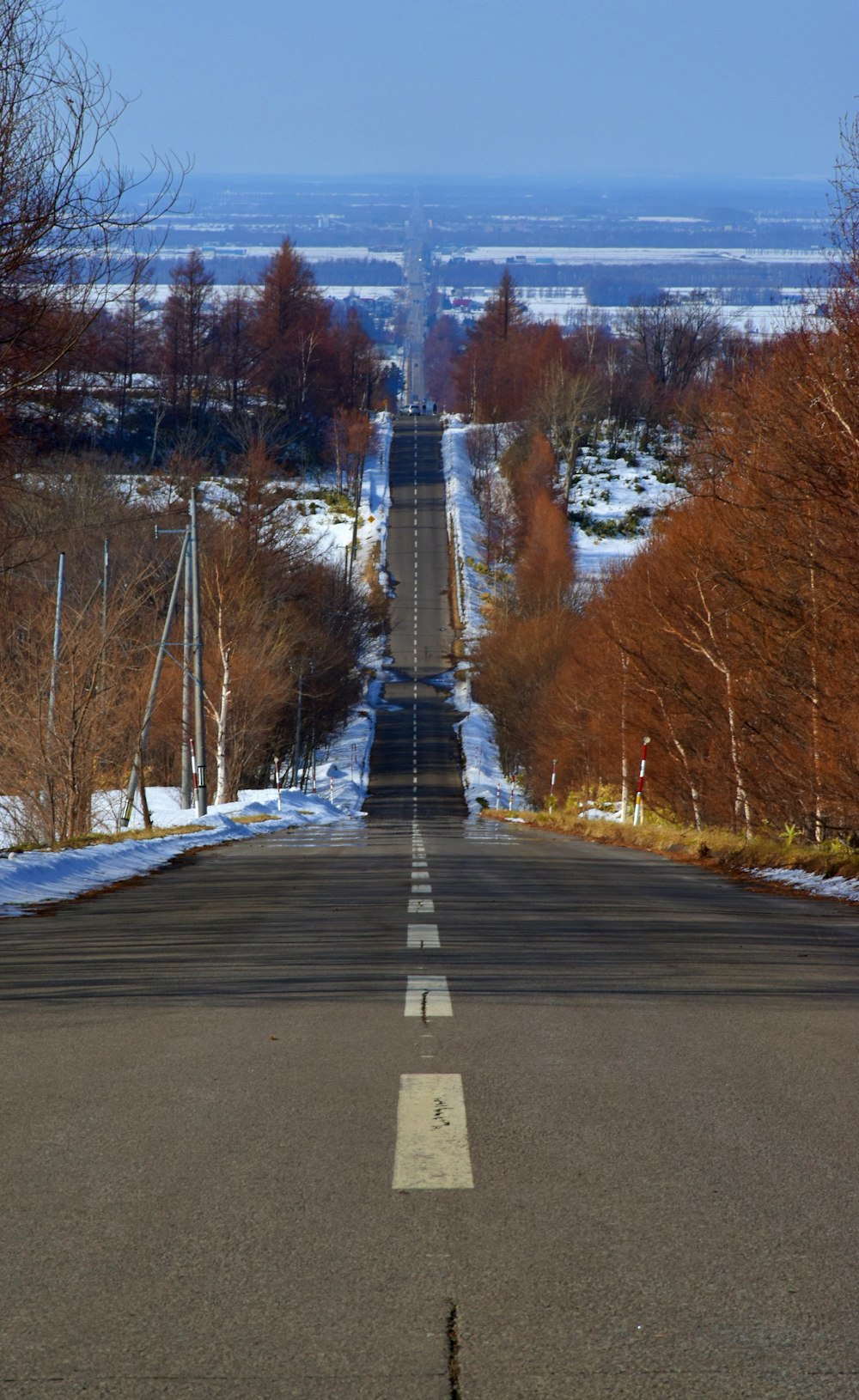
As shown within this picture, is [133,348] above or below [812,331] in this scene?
above

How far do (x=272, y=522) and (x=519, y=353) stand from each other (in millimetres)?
66596

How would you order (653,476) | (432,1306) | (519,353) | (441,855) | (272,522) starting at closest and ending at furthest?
(432,1306)
(441,855)
(272,522)
(653,476)
(519,353)

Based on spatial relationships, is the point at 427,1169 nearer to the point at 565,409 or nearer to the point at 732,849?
the point at 732,849

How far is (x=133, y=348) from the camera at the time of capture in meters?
124

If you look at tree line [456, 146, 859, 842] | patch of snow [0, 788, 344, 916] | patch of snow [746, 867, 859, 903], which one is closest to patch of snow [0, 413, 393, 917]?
patch of snow [0, 788, 344, 916]

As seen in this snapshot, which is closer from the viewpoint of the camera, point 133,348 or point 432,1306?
point 432,1306

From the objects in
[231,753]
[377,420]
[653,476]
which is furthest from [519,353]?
[231,753]

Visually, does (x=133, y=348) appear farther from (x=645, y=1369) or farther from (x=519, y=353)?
(x=645, y=1369)

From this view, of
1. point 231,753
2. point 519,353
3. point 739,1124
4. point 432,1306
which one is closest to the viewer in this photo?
point 432,1306

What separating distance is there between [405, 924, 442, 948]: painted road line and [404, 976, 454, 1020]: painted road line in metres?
1.53

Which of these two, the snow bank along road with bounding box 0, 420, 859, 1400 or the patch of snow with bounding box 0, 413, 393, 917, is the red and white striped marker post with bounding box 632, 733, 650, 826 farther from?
the snow bank along road with bounding box 0, 420, 859, 1400

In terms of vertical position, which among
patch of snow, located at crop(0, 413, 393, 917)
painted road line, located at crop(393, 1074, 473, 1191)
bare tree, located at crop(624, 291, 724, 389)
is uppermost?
bare tree, located at crop(624, 291, 724, 389)

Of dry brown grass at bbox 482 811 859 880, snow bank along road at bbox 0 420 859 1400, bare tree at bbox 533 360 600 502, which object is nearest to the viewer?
snow bank along road at bbox 0 420 859 1400

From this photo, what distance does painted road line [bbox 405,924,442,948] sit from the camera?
32.2ft
